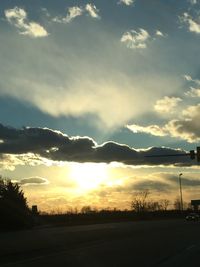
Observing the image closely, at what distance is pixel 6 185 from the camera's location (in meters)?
76.0

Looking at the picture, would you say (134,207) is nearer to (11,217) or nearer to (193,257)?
(11,217)

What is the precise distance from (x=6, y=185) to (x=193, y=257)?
55.9m

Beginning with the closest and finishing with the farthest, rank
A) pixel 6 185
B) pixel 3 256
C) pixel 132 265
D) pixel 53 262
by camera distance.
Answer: pixel 132 265
pixel 53 262
pixel 3 256
pixel 6 185

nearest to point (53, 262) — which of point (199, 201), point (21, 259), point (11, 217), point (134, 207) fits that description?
point (21, 259)

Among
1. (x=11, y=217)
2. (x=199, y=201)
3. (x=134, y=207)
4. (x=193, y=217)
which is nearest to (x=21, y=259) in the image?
(x=11, y=217)

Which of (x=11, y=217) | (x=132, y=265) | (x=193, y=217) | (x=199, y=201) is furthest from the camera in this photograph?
(x=199, y=201)

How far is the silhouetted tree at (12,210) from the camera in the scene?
69438 mm

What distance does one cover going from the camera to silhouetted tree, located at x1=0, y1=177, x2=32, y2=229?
228 feet

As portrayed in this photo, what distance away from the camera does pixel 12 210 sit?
69875 millimetres

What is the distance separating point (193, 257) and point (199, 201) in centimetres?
16998

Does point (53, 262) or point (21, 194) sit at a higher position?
point (21, 194)

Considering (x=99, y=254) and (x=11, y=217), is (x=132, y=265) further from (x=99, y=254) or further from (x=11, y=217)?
(x=11, y=217)

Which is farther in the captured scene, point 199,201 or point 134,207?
point 199,201

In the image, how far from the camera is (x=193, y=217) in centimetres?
9412
